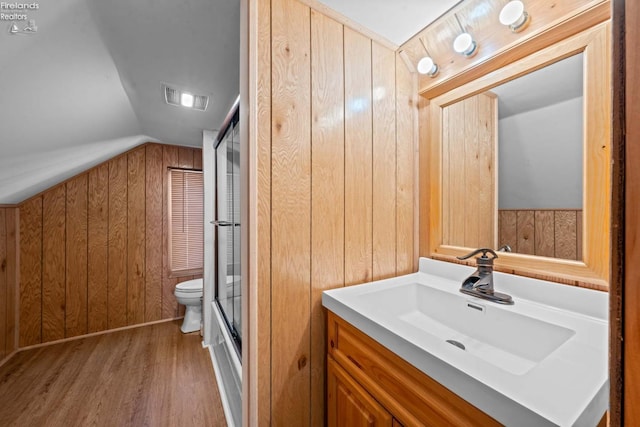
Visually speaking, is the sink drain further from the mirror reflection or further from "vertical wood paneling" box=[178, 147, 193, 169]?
"vertical wood paneling" box=[178, 147, 193, 169]

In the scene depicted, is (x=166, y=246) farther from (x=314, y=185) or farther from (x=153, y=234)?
(x=314, y=185)

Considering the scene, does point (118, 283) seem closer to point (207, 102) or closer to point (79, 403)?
point (79, 403)

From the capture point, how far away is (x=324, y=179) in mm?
1052

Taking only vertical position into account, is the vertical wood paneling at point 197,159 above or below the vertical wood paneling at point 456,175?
above

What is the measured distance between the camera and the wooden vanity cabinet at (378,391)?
1.91ft

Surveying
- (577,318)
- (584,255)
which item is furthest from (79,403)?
(584,255)

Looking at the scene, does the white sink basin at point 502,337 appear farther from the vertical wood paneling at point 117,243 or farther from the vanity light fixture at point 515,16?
the vertical wood paneling at point 117,243

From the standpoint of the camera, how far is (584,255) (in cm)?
85

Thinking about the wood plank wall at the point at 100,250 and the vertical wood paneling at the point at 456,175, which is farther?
the wood plank wall at the point at 100,250

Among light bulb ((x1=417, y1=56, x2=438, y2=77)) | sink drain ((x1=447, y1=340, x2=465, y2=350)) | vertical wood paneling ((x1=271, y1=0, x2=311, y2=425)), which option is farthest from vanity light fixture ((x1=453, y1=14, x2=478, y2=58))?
sink drain ((x1=447, y1=340, x2=465, y2=350))

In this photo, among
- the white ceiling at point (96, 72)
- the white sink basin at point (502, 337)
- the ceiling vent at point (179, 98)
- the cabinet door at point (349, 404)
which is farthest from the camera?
the ceiling vent at point (179, 98)
